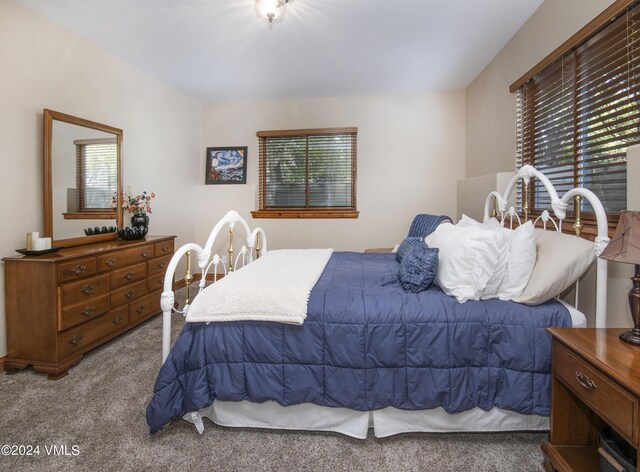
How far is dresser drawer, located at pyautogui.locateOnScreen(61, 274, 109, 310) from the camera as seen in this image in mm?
2238

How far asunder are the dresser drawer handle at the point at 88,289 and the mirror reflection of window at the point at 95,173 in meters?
0.78

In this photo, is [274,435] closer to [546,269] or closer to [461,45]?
[546,269]

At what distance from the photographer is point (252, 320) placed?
1.58m

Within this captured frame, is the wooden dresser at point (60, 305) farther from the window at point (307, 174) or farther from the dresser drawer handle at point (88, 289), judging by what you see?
the window at point (307, 174)

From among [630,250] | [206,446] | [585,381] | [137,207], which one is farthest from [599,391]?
[137,207]

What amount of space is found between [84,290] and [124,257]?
1.52 feet

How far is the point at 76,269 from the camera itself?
2311 millimetres

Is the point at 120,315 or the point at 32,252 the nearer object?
the point at 32,252

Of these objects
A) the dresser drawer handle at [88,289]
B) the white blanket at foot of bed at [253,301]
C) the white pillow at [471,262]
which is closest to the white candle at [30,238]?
the dresser drawer handle at [88,289]

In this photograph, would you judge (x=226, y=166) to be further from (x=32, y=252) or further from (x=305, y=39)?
(x=32, y=252)

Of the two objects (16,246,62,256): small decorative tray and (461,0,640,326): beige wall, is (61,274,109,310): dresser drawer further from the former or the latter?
(461,0,640,326): beige wall

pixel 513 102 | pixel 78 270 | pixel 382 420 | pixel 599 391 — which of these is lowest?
pixel 382 420

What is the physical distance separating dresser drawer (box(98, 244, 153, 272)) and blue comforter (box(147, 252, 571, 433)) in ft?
4.69

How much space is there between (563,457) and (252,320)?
142 centimetres
